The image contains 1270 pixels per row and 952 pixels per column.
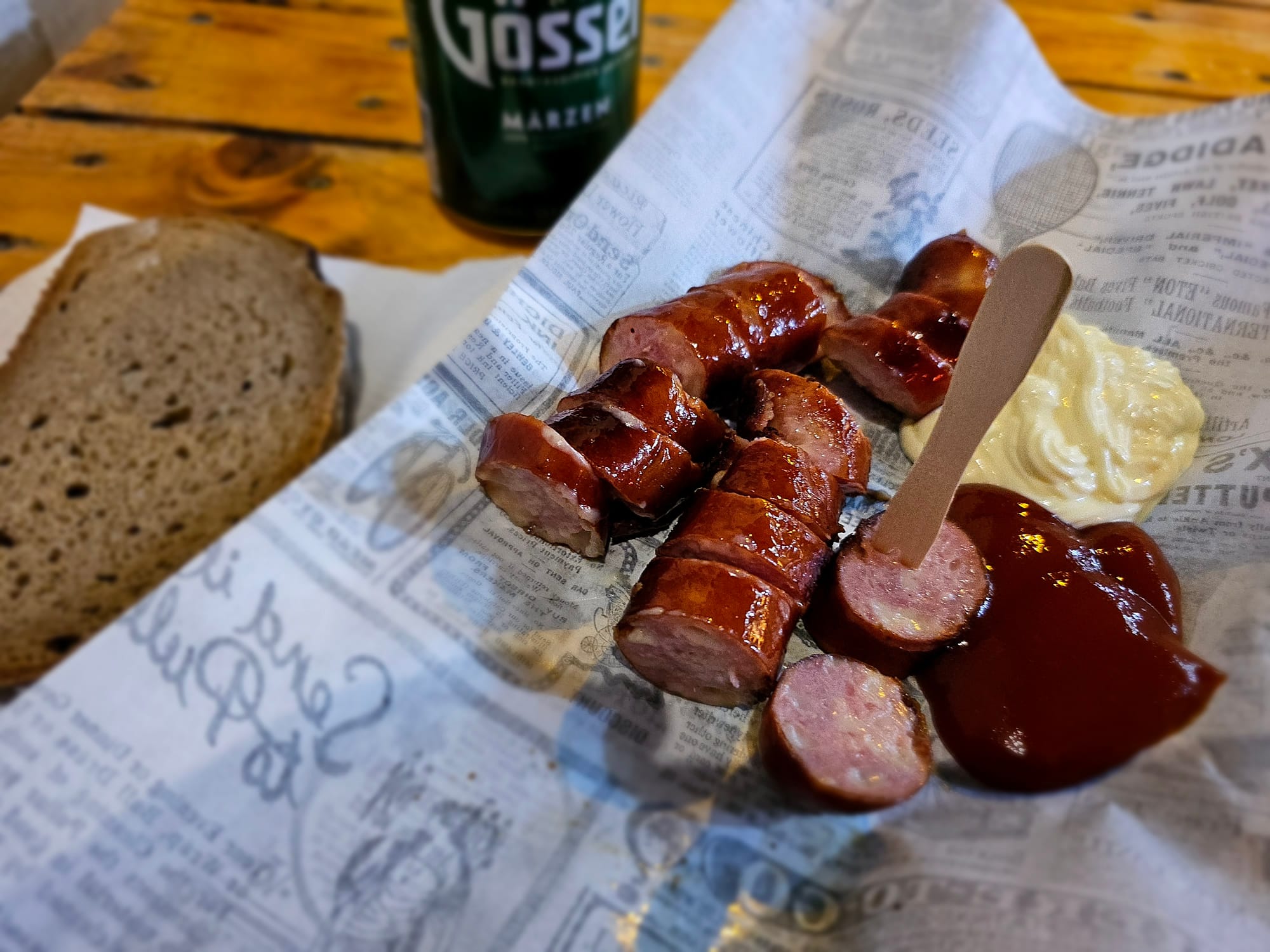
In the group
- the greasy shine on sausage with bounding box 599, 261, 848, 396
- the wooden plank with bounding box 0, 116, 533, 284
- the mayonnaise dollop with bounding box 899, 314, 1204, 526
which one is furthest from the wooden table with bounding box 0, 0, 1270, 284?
the mayonnaise dollop with bounding box 899, 314, 1204, 526

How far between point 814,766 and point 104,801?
93cm

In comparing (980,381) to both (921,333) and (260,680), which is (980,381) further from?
(260,680)

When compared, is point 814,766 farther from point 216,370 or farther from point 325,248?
point 325,248

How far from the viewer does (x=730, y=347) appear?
1458mm

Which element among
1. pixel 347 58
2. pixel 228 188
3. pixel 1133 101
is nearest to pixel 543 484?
pixel 228 188

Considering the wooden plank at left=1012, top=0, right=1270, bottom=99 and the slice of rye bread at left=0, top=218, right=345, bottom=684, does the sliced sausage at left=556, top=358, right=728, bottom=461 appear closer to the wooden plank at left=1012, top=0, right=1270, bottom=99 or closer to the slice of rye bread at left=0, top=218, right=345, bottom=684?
the slice of rye bread at left=0, top=218, right=345, bottom=684

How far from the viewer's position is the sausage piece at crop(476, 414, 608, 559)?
4.00ft

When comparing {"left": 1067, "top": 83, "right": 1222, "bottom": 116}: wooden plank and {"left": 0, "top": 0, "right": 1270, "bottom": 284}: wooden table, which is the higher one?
{"left": 1067, "top": 83, "right": 1222, "bottom": 116}: wooden plank

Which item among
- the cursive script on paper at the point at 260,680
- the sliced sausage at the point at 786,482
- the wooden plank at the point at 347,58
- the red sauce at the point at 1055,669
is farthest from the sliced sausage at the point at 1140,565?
the wooden plank at the point at 347,58

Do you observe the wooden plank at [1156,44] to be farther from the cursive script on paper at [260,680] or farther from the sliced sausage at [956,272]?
the cursive script on paper at [260,680]

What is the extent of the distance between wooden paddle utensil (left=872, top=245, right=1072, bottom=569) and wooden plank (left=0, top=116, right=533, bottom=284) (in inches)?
54.1

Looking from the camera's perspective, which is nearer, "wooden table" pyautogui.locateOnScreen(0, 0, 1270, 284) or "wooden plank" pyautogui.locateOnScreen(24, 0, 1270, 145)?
"wooden table" pyautogui.locateOnScreen(0, 0, 1270, 284)

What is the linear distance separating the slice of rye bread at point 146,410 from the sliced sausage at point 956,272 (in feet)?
4.11

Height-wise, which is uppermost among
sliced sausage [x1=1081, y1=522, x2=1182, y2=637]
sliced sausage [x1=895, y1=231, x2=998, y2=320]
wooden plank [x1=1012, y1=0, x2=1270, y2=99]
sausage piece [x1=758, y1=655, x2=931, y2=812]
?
wooden plank [x1=1012, y1=0, x2=1270, y2=99]
